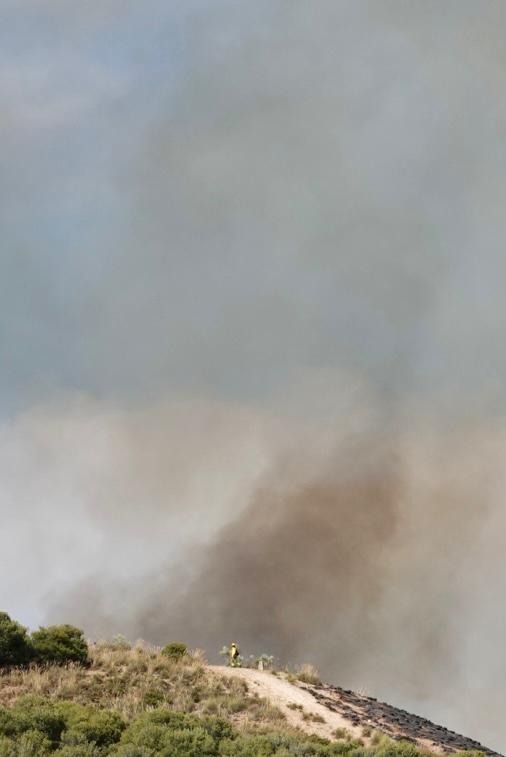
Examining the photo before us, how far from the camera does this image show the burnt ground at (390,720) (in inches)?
1801

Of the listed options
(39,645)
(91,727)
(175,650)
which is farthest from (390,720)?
(91,727)

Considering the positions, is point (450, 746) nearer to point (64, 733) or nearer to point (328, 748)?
point (328, 748)

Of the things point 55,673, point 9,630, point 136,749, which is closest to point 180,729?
point 136,749

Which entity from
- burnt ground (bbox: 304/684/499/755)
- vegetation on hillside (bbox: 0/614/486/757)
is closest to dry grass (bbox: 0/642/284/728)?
vegetation on hillside (bbox: 0/614/486/757)

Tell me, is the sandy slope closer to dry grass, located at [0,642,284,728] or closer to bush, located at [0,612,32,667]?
dry grass, located at [0,642,284,728]

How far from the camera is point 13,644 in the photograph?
4750cm

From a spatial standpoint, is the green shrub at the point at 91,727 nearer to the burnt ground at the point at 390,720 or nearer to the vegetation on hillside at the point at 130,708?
the vegetation on hillside at the point at 130,708

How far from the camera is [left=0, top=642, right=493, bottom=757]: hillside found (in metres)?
32.7

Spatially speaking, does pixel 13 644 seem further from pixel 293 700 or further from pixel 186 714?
pixel 293 700

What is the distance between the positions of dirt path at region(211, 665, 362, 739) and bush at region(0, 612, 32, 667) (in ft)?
34.9

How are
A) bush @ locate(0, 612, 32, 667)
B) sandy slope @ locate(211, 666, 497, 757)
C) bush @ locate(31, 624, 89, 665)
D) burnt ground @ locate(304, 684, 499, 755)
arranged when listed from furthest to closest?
bush @ locate(31, 624, 89, 665), bush @ locate(0, 612, 32, 667), burnt ground @ locate(304, 684, 499, 755), sandy slope @ locate(211, 666, 497, 757)

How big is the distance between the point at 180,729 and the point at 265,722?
917 centimetres

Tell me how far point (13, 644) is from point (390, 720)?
2104 cm

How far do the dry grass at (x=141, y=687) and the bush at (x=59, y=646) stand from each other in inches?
33.0
